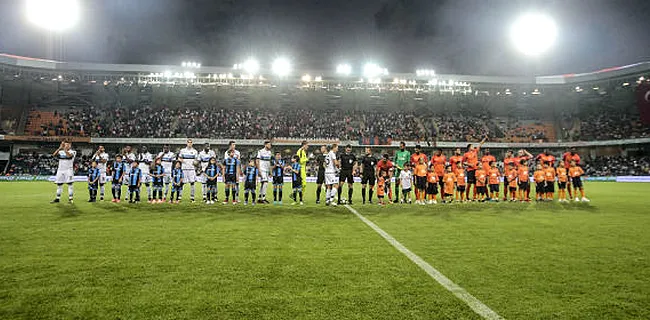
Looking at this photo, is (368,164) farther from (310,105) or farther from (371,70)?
(310,105)

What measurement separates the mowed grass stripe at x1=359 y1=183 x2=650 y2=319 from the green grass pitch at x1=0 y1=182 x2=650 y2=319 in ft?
0.07

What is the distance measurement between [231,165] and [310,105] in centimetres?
3559

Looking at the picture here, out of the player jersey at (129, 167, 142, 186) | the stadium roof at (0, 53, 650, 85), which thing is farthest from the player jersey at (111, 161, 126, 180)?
the stadium roof at (0, 53, 650, 85)

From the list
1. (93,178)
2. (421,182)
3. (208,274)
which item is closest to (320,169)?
(421,182)

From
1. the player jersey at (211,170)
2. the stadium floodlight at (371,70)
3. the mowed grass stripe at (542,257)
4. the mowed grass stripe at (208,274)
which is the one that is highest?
the stadium floodlight at (371,70)

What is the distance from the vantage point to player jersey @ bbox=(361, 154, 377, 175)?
12.2 metres

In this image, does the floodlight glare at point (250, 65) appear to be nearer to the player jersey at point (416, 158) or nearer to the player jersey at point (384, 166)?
the player jersey at point (384, 166)

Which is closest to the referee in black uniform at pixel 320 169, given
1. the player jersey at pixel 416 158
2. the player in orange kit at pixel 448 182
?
the player jersey at pixel 416 158

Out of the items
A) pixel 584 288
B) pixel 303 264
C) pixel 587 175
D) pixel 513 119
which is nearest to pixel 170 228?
pixel 303 264

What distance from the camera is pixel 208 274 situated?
4090 millimetres

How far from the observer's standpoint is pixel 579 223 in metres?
8.01

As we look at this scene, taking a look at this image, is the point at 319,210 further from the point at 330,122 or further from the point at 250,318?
the point at 330,122

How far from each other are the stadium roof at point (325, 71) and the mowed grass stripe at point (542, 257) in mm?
→ 34041

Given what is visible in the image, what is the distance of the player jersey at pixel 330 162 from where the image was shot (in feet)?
38.8
